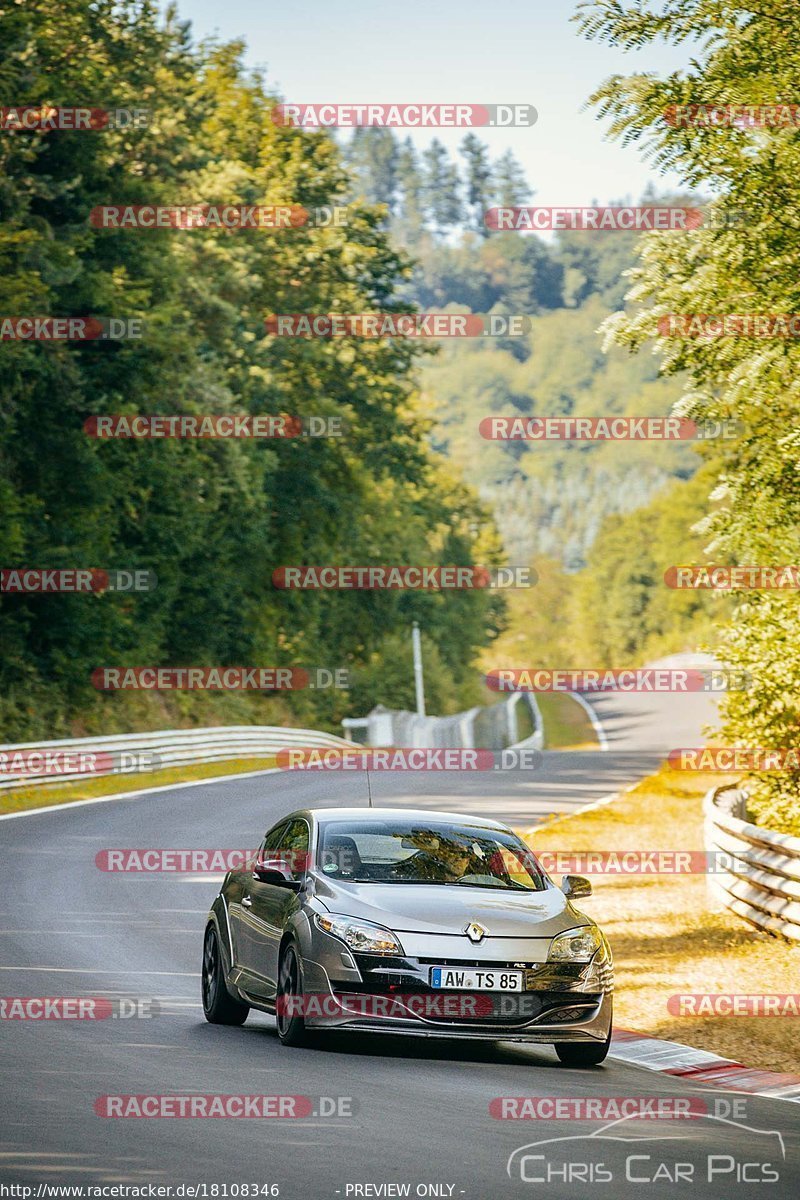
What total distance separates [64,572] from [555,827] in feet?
61.2

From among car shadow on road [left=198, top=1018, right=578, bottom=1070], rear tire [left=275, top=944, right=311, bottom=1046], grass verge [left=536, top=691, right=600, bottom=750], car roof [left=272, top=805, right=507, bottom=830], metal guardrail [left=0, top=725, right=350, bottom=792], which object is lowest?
grass verge [left=536, top=691, right=600, bottom=750]

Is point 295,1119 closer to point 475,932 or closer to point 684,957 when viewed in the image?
point 475,932

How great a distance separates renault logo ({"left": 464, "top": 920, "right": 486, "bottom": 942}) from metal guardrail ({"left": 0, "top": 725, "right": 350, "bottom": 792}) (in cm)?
2200

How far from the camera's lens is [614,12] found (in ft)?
58.9

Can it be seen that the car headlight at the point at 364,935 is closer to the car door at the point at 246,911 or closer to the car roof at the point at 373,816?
the car door at the point at 246,911

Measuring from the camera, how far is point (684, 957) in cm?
1526

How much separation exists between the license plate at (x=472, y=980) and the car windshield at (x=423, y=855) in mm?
917

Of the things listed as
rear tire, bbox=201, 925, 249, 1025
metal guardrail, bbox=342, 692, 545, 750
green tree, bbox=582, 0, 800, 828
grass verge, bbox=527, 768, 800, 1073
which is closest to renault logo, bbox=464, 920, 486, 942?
rear tire, bbox=201, 925, 249, 1025

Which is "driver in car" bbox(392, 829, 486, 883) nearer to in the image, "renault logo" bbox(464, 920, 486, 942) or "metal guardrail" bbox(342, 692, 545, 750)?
"renault logo" bbox(464, 920, 486, 942)

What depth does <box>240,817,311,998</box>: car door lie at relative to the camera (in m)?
10.8

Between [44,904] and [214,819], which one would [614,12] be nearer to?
[44,904]

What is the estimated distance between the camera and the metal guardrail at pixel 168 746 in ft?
107

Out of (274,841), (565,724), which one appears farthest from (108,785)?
(565,724)

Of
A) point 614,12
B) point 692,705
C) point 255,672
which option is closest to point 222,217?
point 255,672
